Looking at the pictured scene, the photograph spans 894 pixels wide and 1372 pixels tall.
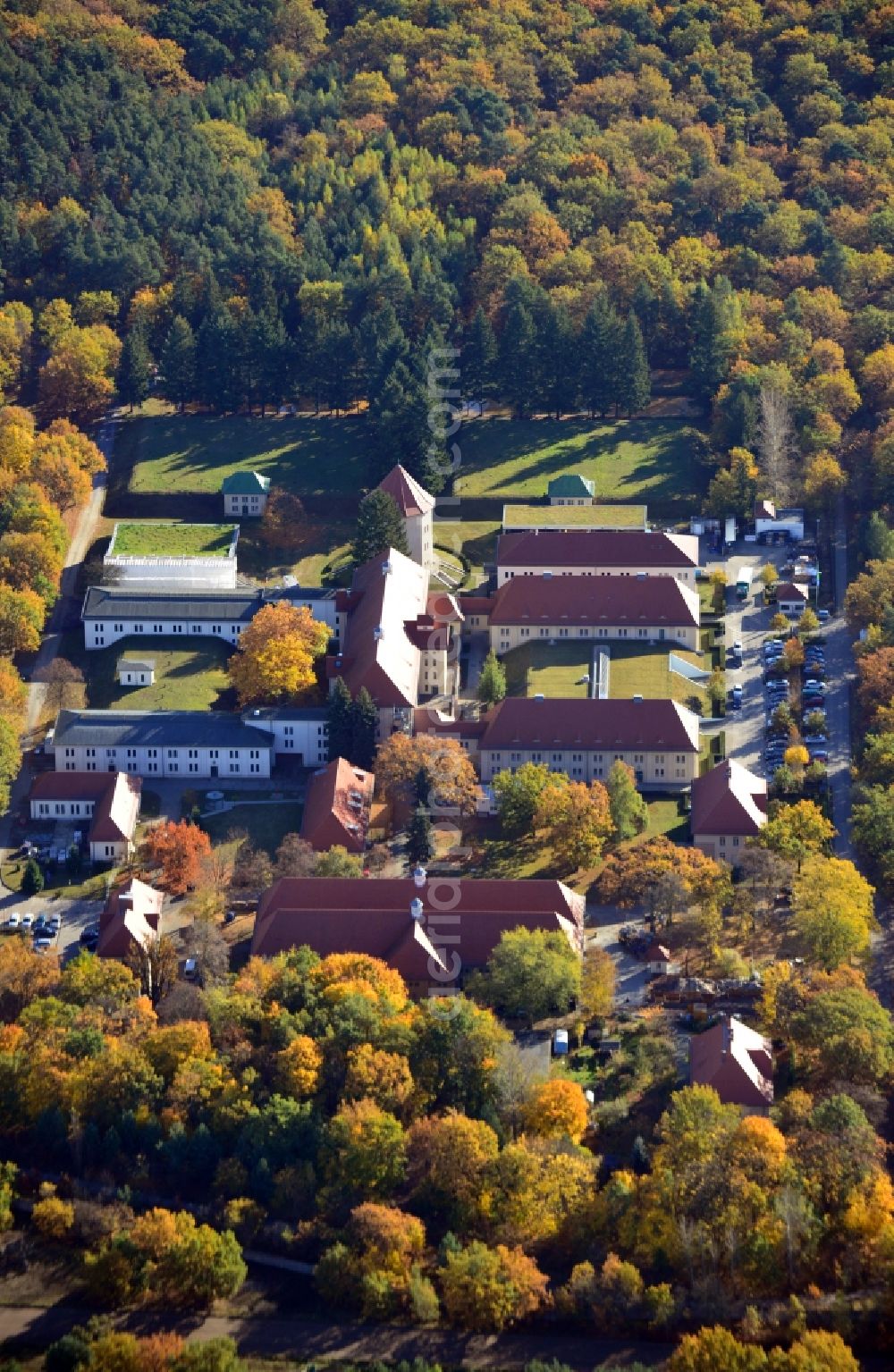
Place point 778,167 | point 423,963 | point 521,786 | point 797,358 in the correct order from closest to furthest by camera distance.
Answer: point 423,963
point 521,786
point 797,358
point 778,167

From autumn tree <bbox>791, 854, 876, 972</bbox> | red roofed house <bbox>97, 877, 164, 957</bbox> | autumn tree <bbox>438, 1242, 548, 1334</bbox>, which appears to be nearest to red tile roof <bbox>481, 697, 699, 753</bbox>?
autumn tree <bbox>791, 854, 876, 972</bbox>

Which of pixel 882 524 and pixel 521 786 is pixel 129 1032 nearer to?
pixel 521 786

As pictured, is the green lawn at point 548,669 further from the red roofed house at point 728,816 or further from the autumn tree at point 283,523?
the autumn tree at point 283,523

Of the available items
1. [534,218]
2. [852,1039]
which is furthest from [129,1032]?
[534,218]

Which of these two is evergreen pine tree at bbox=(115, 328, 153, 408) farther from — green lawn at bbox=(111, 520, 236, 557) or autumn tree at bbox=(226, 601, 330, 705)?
autumn tree at bbox=(226, 601, 330, 705)

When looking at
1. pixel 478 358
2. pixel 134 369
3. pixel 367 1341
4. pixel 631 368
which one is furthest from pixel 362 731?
pixel 134 369

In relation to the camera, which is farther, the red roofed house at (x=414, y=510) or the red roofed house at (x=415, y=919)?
the red roofed house at (x=414, y=510)

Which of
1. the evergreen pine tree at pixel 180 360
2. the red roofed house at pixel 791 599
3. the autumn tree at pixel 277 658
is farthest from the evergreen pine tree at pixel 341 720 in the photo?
the evergreen pine tree at pixel 180 360
